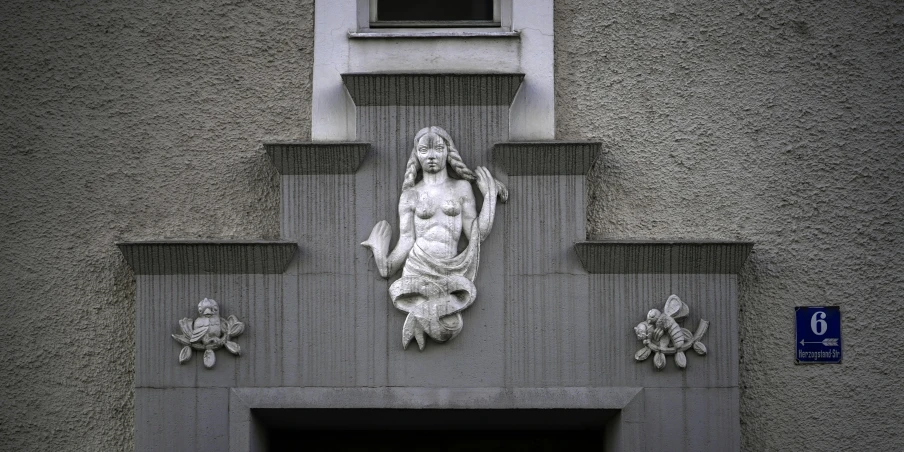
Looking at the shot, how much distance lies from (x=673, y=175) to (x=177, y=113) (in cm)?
301

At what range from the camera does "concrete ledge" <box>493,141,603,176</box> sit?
6.54m

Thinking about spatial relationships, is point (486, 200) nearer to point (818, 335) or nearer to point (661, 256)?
point (661, 256)

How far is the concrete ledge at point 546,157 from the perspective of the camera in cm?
654

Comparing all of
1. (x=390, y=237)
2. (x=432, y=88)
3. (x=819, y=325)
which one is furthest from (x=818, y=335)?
(x=432, y=88)

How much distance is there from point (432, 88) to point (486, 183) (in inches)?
25.8

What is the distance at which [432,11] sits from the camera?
6.99 m

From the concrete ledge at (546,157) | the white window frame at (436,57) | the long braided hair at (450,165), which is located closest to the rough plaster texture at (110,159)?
the white window frame at (436,57)

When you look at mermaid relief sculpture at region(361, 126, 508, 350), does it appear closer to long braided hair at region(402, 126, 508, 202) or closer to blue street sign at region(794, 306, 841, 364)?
long braided hair at region(402, 126, 508, 202)

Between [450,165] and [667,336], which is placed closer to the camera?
[667,336]

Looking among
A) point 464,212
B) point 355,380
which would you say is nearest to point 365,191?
point 464,212

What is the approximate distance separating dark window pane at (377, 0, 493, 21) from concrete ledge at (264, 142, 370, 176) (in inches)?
37.1

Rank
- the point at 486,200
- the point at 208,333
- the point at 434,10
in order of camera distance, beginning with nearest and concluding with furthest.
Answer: the point at 208,333 → the point at 486,200 → the point at 434,10

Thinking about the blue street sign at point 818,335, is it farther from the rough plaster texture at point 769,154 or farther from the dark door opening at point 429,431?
the dark door opening at point 429,431

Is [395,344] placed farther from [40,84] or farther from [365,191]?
[40,84]
